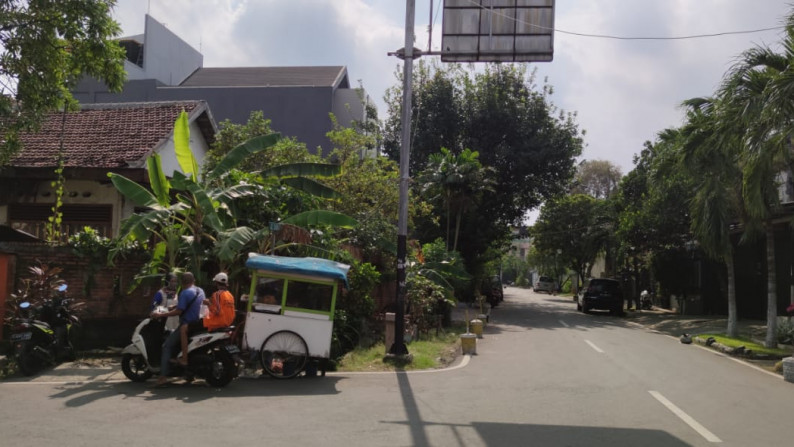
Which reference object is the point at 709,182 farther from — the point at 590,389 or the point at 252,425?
the point at 252,425

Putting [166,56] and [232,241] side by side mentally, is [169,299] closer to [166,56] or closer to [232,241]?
[232,241]

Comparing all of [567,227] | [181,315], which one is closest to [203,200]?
[181,315]

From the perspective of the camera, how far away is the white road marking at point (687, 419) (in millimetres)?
6992

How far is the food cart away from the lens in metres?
10.1

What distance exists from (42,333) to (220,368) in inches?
127

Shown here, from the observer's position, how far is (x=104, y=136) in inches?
671

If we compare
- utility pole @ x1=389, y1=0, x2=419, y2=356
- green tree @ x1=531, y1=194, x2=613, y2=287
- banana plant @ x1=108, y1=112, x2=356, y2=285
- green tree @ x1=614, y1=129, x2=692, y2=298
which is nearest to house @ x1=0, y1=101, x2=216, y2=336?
banana plant @ x1=108, y1=112, x2=356, y2=285

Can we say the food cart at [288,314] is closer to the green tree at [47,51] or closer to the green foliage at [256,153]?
the green tree at [47,51]

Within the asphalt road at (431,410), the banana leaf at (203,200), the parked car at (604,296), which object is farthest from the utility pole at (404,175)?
the parked car at (604,296)

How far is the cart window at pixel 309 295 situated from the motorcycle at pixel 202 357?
1.23 meters

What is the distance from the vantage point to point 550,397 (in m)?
9.09

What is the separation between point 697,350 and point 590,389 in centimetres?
840

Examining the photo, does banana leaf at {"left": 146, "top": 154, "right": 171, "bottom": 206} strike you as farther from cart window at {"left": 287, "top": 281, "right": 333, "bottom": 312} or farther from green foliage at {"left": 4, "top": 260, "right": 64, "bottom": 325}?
cart window at {"left": 287, "top": 281, "right": 333, "bottom": 312}

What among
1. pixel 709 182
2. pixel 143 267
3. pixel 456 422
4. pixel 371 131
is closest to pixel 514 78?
pixel 371 131
